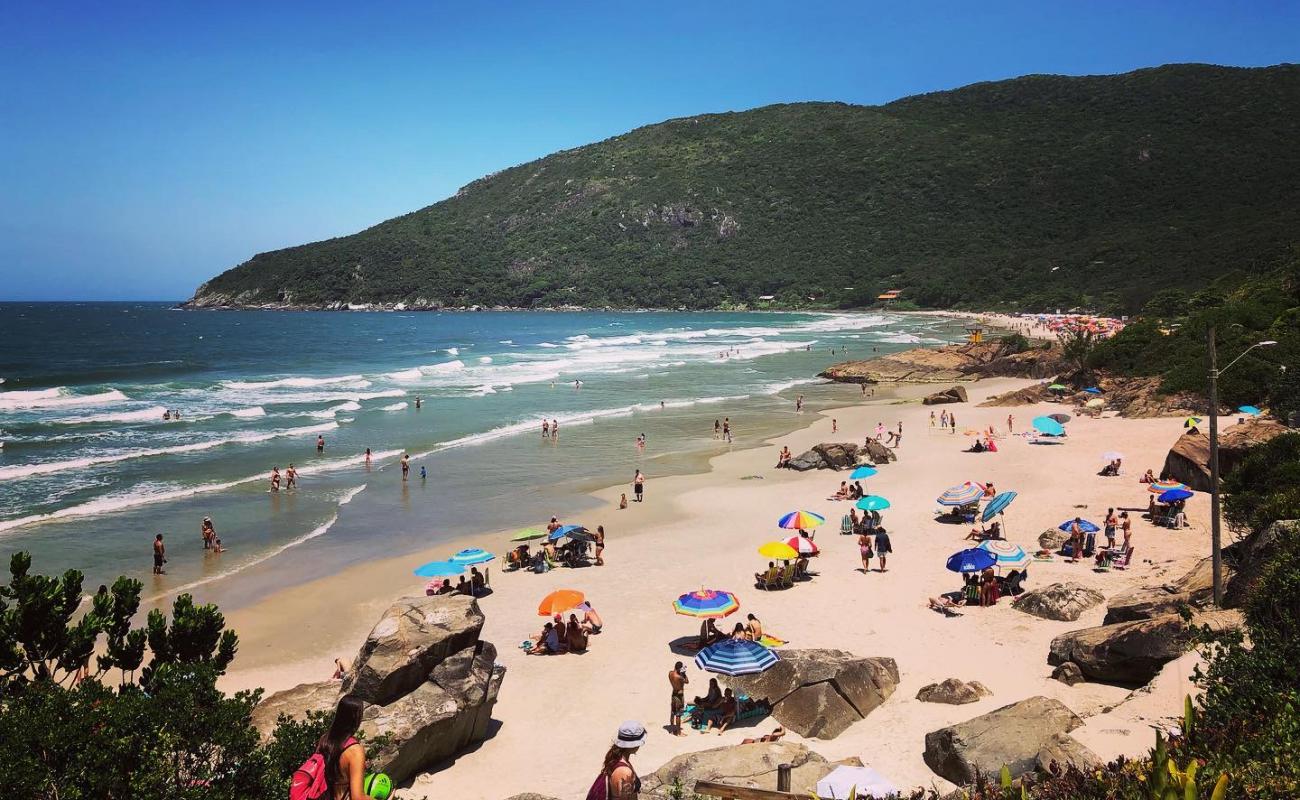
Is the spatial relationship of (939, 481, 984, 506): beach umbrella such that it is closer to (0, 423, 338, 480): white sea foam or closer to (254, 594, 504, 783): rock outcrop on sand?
(254, 594, 504, 783): rock outcrop on sand

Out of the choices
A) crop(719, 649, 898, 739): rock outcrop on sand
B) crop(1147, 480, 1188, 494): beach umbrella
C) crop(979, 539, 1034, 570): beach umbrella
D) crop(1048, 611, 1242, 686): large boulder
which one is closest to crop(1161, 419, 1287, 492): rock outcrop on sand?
crop(1147, 480, 1188, 494): beach umbrella

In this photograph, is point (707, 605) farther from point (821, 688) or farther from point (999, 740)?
point (999, 740)

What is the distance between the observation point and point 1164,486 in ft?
66.3

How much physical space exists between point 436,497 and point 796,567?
1301cm

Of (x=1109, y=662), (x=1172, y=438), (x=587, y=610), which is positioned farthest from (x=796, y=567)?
(x=1172, y=438)

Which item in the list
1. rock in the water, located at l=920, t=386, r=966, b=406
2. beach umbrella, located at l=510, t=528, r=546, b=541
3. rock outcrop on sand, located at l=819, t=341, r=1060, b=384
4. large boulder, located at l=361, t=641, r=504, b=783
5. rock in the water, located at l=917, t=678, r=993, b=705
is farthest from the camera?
rock outcrop on sand, located at l=819, t=341, r=1060, b=384

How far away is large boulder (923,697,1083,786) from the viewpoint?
8.22 metres

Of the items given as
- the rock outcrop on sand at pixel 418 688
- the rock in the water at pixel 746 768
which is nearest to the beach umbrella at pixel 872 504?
the rock outcrop on sand at pixel 418 688

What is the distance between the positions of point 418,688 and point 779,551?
8437mm

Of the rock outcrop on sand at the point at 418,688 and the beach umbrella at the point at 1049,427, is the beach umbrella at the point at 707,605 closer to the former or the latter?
the rock outcrop on sand at the point at 418,688

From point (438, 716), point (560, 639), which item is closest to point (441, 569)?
point (560, 639)

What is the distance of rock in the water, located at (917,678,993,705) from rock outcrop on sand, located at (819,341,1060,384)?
4290cm

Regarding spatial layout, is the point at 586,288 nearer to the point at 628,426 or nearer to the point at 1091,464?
the point at 628,426

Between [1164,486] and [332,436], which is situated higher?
[332,436]
